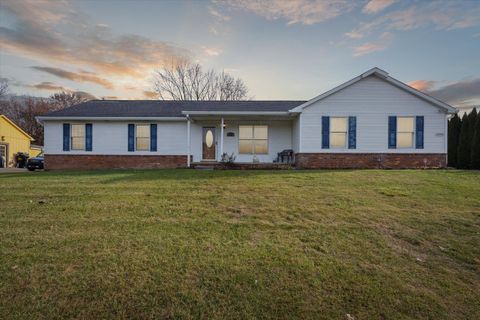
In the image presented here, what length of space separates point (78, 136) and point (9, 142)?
18.5m

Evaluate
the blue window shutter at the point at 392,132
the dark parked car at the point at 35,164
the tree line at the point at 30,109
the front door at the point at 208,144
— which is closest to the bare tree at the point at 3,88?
the tree line at the point at 30,109

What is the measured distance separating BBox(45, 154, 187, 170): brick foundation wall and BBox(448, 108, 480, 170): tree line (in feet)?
62.8

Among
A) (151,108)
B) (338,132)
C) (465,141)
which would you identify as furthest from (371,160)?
(151,108)

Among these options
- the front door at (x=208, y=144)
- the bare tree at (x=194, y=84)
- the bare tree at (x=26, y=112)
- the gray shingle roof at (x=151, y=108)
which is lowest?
the front door at (x=208, y=144)

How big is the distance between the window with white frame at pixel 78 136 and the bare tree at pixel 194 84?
19.6 metres

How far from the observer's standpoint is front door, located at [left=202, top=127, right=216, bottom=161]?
14.9 m

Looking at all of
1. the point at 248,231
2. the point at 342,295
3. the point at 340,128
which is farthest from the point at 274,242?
the point at 340,128

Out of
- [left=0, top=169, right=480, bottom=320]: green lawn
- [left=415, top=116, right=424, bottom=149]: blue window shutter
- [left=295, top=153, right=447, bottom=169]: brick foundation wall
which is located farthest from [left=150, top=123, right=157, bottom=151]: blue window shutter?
[left=415, top=116, right=424, bottom=149]: blue window shutter

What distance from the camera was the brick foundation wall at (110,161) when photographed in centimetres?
1412

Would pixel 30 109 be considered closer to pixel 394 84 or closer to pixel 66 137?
pixel 66 137

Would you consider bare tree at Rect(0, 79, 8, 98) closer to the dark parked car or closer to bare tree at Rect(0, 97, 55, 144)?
bare tree at Rect(0, 97, 55, 144)

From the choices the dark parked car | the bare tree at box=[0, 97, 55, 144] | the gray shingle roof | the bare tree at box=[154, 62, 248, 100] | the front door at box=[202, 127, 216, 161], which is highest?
the bare tree at box=[154, 62, 248, 100]

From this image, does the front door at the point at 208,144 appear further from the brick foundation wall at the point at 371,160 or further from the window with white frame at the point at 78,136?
the window with white frame at the point at 78,136

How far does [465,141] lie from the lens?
58.2 feet
